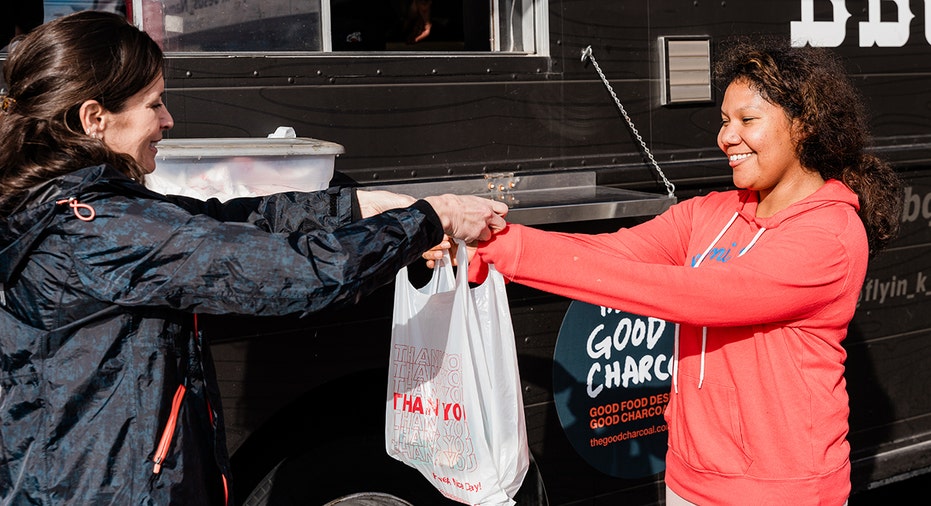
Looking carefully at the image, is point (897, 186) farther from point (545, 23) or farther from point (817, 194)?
point (545, 23)

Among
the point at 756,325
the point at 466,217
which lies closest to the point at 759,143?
the point at 756,325

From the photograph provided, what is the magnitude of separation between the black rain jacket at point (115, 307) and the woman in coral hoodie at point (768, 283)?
0.58 metres

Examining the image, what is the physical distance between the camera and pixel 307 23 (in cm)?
270

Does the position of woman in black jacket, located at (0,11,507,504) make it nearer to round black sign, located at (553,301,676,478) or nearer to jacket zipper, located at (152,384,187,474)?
jacket zipper, located at (152,384,187,474)

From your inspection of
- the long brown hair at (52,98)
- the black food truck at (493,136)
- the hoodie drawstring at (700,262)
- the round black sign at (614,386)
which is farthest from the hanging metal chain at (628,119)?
the long brown hair at (52,98)

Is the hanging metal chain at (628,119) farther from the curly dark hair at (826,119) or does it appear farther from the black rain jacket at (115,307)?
the black rain jacket at (115,307)

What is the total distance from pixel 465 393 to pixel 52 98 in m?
1.05

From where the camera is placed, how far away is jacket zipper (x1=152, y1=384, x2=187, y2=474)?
1631mm

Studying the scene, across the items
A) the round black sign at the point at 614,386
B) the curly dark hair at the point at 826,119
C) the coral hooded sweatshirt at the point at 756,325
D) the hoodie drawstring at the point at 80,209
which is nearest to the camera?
the hoodie drawstring at the point at 80,209

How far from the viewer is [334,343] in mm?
2641

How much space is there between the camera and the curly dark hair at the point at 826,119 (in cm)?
209

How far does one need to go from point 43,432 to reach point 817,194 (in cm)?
154

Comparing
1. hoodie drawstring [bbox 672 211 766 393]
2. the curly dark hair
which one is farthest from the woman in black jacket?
the curly dark hair

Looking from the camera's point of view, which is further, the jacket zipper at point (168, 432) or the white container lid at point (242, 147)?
the white container lid at point (242, 147)
